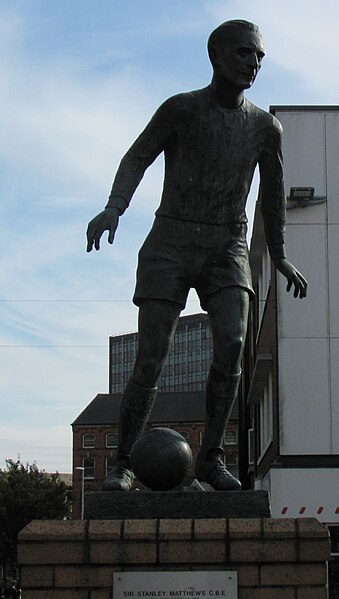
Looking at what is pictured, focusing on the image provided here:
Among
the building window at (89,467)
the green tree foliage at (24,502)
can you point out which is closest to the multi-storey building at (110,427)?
the building window at (89,467)

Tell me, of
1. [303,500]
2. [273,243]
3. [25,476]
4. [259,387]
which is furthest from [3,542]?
[273,243]

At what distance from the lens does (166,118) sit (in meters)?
7.20

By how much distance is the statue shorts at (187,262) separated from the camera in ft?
23.2

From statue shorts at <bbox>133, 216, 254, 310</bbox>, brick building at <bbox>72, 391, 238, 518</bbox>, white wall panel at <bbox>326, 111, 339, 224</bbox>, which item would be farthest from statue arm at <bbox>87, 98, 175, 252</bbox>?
brick building at <bbox>72, 391, 238, 518</bbox>

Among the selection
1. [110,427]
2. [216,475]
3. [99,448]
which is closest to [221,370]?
[216,475]

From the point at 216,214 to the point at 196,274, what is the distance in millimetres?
409

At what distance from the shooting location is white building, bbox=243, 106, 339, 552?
24.1 meters

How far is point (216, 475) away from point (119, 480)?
0.60 m

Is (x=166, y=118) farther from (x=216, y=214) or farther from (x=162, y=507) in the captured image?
(x=162, y=507)

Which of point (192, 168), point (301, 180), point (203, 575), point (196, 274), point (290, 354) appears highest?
point (301, 180)

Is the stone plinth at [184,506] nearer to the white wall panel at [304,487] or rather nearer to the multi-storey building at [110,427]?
the white wall panel at [304,487]

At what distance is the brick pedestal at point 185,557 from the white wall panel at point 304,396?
18253 millimetres

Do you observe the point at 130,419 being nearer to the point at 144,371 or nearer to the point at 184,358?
the point at 144,371

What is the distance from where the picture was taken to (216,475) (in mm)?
6898
